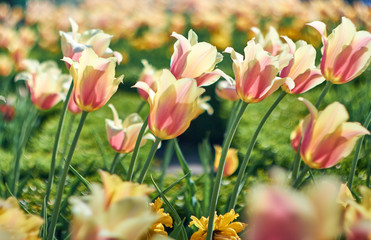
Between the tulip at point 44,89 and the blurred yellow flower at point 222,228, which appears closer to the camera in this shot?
the blurred yellow flower at point 222,228

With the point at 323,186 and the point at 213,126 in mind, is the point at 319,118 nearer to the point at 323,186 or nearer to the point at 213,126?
the point at 323,186

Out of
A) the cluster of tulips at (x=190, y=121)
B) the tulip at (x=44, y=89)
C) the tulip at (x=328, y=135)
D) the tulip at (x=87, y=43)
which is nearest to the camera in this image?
the cluster of tulips at (x=190, y=121)

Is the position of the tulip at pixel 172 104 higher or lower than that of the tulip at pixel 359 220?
lower

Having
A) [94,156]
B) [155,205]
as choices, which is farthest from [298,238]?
[94,156]

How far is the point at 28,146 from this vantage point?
3199 millimetres

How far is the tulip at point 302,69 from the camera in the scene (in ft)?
3.65

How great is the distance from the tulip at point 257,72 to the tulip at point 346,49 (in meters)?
0.13

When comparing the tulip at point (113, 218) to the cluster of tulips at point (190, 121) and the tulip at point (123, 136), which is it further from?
the tulip at point (123, 136)

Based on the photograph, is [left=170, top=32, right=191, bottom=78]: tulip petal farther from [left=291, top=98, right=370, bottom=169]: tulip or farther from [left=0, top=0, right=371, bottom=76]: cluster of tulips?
[left=0, top=0, right=371, bottom=76]: cluster of tulips

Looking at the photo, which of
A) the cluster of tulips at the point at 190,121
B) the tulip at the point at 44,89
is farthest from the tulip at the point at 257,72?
the tulip at the point at 44,89

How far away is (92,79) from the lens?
1023 millimetres

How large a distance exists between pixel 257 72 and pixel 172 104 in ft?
0.62

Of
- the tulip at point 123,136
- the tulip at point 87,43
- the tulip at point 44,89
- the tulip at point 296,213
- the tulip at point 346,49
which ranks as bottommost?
the tulip at point 44,89

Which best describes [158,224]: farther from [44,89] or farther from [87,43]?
[44,89]
